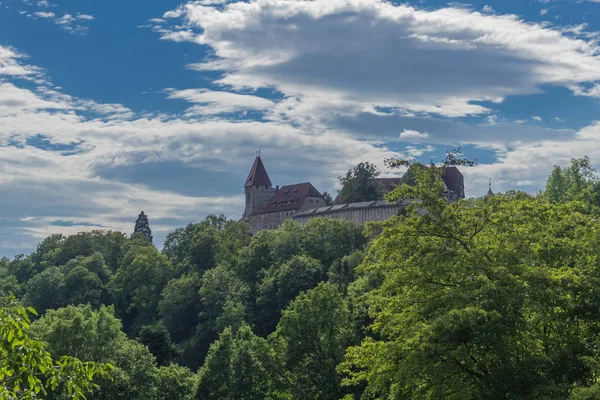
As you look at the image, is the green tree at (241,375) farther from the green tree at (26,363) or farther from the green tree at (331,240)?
the green tree at (331,240)

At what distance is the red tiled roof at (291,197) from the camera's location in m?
138

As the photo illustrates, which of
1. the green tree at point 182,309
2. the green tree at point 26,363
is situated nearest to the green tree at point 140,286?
the green tree at point 182,309

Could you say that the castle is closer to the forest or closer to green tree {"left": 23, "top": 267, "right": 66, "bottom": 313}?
the forest

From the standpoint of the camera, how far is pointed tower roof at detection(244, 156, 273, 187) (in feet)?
496

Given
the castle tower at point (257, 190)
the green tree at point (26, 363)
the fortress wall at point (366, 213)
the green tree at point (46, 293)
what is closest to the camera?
the green tree at point (26, 363)

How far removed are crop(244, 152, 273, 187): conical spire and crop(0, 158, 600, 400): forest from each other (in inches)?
1530

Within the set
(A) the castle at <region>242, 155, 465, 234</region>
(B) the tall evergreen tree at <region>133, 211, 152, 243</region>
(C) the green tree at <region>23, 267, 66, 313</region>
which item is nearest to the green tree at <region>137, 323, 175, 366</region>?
(C) the green tree at <region>23, 267, 66, 313</region>

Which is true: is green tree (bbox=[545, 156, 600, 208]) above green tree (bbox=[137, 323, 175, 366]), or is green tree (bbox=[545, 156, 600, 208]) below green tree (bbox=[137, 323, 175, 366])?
above

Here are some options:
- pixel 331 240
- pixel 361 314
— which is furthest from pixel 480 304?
pixel 331 240

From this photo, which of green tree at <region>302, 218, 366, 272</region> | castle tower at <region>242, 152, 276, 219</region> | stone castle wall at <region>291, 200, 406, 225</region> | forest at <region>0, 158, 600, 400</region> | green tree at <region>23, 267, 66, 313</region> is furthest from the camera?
castle tower at <region>242, 152, 276, 219</region>

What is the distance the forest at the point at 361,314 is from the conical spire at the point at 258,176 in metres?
38.9

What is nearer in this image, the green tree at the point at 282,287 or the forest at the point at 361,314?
the forest at the point at 361,314

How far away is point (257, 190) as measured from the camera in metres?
150

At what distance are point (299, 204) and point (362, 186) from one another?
66.4 ft
